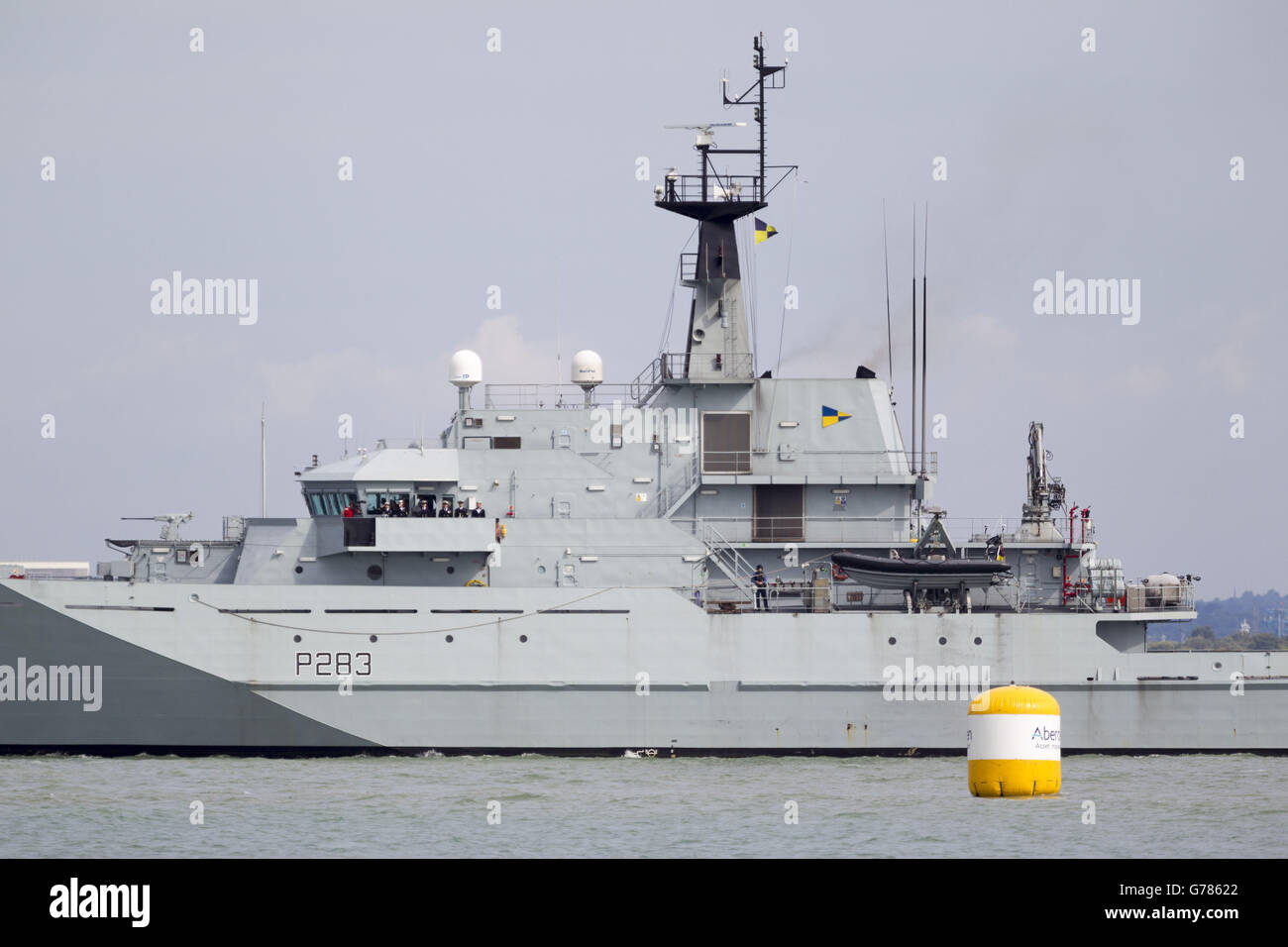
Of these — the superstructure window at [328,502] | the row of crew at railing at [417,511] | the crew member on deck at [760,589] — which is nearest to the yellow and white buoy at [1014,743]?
the crew member on deck at [760,589]

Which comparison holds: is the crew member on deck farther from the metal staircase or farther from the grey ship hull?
the grey ship hull

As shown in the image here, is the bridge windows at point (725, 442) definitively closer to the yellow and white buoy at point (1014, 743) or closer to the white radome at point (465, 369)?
→ the white radome at point (465, 369)

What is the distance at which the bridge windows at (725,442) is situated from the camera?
83.5ft

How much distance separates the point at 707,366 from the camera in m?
25.8

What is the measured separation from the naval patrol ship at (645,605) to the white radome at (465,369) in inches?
1.5

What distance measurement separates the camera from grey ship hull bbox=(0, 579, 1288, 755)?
22766 millimetres

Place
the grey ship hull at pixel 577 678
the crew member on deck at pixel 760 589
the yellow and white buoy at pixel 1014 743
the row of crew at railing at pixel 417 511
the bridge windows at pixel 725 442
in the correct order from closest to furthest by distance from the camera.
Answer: the yellow and white buoy at pixel 1014 743 < the grey ship hull at pixel 577 678 < the row of crew at railing at pixel 417 511 < the crew member on deck at pixel 760 589 < the bridge windows at pixel 725 442

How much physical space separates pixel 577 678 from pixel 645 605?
1.53 meters

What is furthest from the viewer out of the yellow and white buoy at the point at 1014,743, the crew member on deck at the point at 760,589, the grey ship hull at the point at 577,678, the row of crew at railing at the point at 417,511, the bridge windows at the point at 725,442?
the bridge windows at the point at 725,442

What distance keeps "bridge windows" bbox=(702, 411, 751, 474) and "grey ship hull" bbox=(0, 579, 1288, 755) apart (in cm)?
285

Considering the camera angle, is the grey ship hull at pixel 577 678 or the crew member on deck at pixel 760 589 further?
the crew member on deck at pixel 760 589

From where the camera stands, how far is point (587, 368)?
2503 cm
